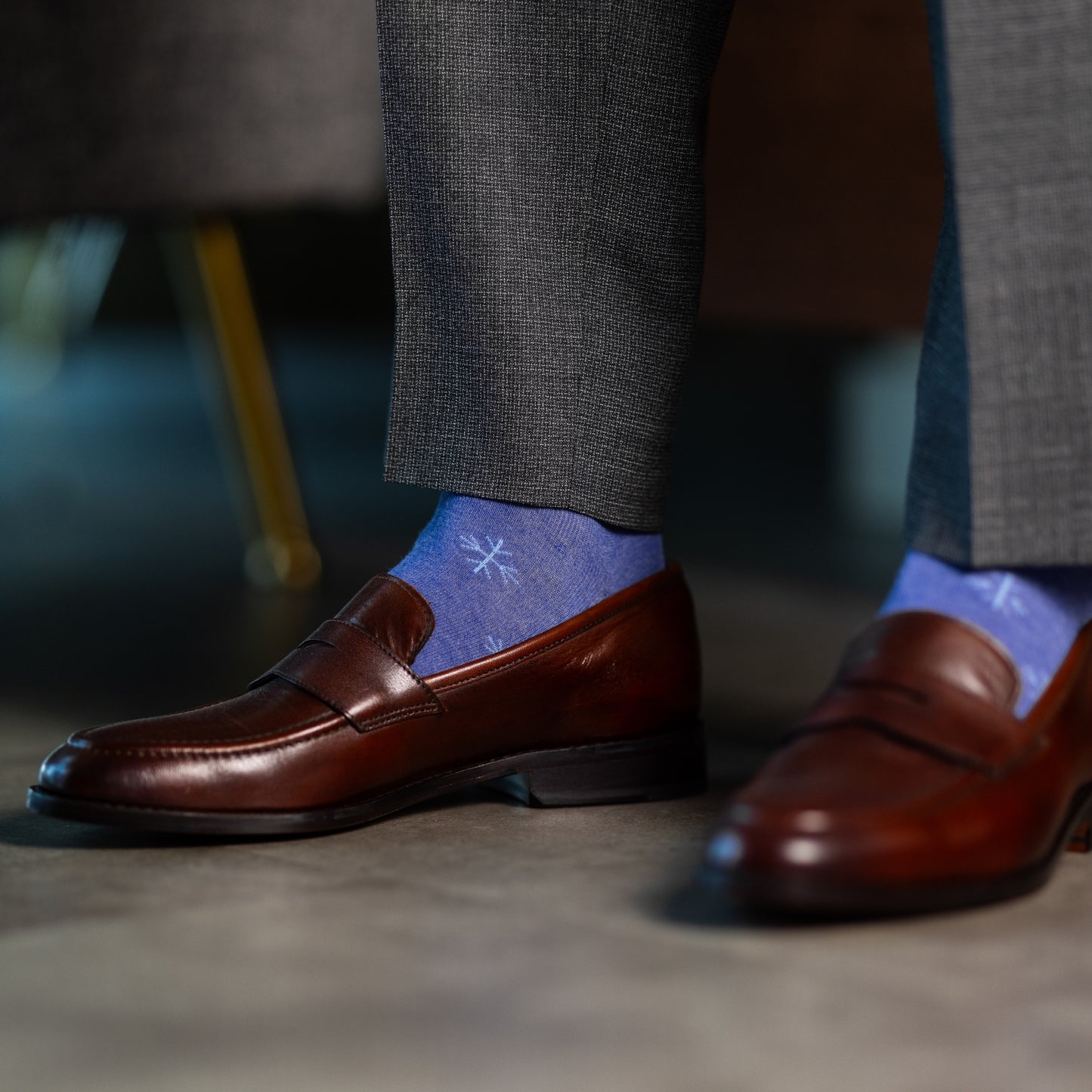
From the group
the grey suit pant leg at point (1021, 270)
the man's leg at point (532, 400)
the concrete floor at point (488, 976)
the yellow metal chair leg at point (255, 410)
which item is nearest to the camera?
the concrete floor at point (488, 976)

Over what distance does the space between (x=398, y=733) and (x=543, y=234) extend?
24cm

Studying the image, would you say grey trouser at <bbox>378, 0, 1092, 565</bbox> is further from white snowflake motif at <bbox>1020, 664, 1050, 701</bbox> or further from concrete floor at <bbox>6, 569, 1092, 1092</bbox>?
concrete floor at <bbox>6, 569, 1092, 1092</bbox>

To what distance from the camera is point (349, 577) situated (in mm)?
1367

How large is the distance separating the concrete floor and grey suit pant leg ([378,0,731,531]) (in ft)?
0.60

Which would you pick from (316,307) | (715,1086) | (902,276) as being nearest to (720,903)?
(715,1086)

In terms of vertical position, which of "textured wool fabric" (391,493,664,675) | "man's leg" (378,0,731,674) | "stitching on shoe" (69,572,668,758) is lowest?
"stitching on shoe" (69,572,668,758)

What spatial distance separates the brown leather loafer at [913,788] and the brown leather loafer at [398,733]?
17 centimetres

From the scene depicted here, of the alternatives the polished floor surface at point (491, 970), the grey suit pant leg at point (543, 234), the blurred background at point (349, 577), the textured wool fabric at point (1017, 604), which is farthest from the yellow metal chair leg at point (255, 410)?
the textured wool fabric at point (1017, 604)

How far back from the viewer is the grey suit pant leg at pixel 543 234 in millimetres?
672

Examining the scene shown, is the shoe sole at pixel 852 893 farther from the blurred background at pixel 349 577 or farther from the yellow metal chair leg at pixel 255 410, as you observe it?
the yellow metal chair leg at pixel 255 410

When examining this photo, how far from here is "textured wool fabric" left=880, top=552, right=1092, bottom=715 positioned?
1.84ft

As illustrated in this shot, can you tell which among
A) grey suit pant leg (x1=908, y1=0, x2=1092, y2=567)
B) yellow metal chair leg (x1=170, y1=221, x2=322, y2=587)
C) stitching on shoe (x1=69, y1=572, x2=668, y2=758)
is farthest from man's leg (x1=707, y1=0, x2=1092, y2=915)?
yellow metal chair leg (x1=170, y1=221, x2=322, y2=587)

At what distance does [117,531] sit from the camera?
5.36ft

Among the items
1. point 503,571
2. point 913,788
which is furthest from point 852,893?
point 503,571
